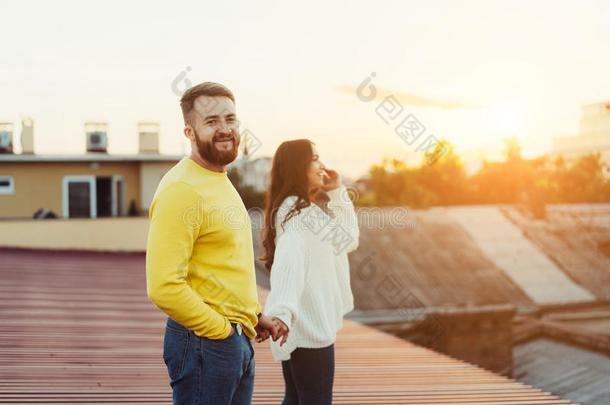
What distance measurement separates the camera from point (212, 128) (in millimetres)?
1794

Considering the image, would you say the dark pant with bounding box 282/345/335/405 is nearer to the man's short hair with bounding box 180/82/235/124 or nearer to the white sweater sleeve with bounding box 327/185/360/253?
the white sweater sleeve with bounding box 327/185/360/253

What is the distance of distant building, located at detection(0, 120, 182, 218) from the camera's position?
52.5 feet

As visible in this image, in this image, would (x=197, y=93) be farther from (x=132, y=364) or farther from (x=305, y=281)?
(x=132, y=364)

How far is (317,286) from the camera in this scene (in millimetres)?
2424

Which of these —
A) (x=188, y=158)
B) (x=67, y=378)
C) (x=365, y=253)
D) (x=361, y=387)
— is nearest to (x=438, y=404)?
(x=361, y=387)

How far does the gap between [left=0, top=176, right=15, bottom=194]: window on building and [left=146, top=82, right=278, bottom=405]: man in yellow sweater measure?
15577mm

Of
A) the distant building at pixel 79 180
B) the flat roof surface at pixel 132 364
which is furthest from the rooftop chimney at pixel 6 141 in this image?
the flat roof surface at pixel 132 364

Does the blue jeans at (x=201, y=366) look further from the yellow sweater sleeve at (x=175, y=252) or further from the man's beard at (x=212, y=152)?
the man's beard at (x=212, y=152)

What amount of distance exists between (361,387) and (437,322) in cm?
1613

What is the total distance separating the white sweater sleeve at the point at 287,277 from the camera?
2.27 m

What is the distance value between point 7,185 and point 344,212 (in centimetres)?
1499

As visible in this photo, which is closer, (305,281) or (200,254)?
(200,254)

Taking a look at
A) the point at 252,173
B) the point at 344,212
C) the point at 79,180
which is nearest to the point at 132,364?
the point at 344,212

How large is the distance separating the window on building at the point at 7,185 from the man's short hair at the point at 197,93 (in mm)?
15543
